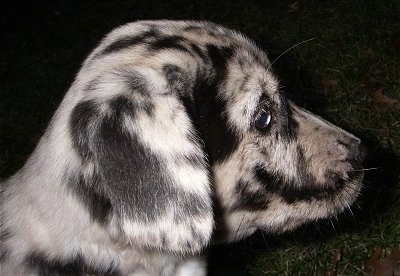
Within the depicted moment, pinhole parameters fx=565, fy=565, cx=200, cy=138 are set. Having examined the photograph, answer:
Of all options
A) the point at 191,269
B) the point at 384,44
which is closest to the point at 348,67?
the point at 384,44

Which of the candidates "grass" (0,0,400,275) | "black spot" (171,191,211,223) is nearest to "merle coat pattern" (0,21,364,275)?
"black spot" (171,191,211,223)

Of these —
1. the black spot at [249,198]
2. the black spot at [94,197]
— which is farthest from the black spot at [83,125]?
the black spot at [249,198]

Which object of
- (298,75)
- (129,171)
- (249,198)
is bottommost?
(298,75)

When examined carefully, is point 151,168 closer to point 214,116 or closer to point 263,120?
point 214,116

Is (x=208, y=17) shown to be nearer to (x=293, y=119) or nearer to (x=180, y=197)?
(x=293, y=119)

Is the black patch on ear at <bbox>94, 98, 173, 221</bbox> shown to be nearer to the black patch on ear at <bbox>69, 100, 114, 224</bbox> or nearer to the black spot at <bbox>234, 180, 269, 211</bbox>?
the black patch on ear at <bbox>69, 100, 114, 224</bbox>

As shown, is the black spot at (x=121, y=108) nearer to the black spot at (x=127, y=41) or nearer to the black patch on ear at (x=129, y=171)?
the black patch on ear at (x=129, y=171)

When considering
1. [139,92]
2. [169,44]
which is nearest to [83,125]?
[139,92]
